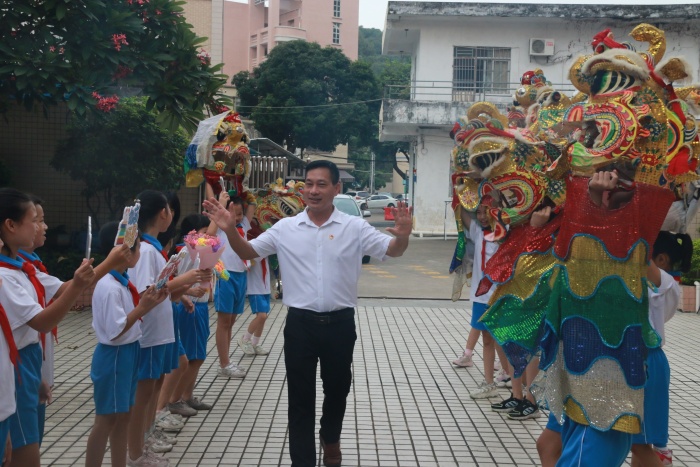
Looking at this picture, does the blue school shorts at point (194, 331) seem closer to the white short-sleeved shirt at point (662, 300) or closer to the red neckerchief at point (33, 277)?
the red neckerchief at point (33, 277)

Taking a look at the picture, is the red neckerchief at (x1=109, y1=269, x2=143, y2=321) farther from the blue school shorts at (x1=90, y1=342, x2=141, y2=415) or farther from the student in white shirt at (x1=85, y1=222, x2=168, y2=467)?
the blue school shorts at (x1=90, y1=342, x2=141, y2=415)

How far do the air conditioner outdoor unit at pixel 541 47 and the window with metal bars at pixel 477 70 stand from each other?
870 millimetres

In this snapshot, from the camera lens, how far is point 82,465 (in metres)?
5.36

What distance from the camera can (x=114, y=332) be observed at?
449 cm

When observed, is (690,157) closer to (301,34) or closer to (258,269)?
(258,269)

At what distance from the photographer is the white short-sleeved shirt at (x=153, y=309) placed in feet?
16.8

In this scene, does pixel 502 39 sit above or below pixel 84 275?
above

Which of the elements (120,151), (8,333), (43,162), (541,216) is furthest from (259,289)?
(43,162)

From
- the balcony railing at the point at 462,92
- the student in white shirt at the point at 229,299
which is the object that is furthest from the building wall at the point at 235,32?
the student in white shirt at the point at 229,299

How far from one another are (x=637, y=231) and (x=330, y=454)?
98.6 inches

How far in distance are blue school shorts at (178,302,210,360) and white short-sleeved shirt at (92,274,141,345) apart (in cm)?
167

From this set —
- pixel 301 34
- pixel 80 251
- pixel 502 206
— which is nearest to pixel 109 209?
pixel 80 251

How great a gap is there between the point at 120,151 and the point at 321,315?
29.0 ft

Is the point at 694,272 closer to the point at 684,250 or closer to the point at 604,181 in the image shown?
the point at 684,250
